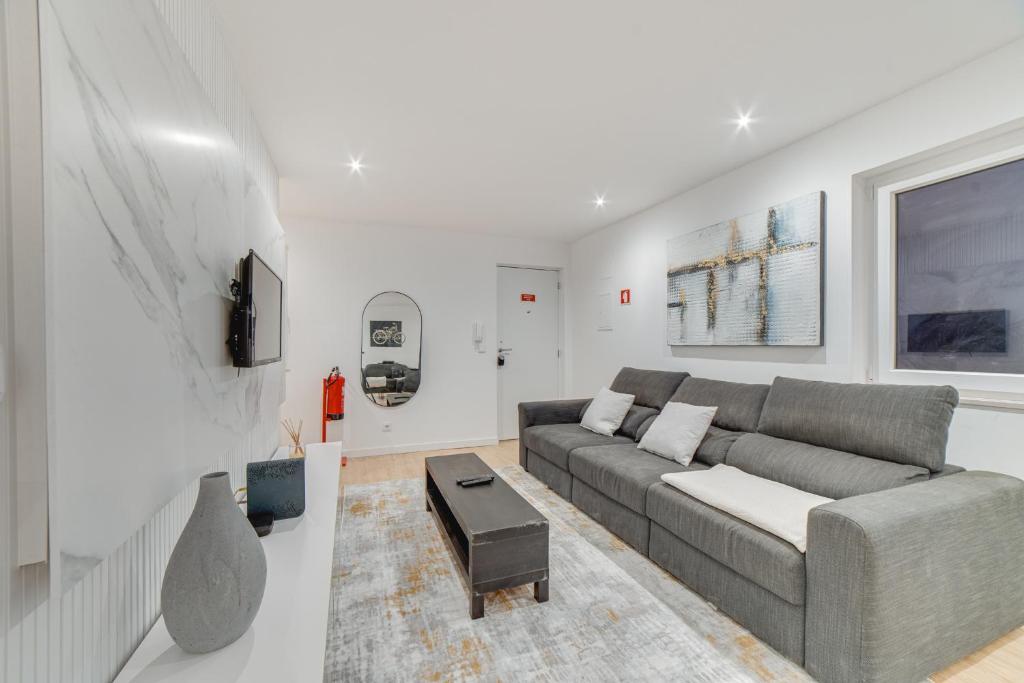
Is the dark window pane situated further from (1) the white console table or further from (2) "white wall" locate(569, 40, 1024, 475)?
(1) the white console table

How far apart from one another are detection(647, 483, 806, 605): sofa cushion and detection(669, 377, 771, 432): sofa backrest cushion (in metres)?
0.80

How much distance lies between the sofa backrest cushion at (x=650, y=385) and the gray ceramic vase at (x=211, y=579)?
2.91 m

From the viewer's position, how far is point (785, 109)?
2354mm

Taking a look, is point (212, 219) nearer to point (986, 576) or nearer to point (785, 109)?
point (785, 109)

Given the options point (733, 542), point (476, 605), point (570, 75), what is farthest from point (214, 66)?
point (733, 542)

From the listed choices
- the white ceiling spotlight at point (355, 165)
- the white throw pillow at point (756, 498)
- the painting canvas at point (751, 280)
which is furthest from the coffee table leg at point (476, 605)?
the white ceiling spotlight at point (355, 165)

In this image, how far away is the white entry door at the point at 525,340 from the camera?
205 inches

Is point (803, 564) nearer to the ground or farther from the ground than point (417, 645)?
farther from the ground

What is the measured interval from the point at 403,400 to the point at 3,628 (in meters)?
4.02

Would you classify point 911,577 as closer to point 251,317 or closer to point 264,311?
point 251,317

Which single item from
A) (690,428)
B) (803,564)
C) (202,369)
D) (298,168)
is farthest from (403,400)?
(803,564)

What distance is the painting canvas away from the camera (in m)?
2.60

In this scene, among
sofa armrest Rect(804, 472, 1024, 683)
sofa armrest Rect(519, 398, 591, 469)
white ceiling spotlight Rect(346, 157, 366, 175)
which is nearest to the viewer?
sofa armrest Rect(804, 472, 1024, 683)

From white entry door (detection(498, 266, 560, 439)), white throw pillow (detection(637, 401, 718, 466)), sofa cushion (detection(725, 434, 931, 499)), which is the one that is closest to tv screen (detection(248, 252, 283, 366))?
white throw pillow (detection(637, 401, 718, 466))
